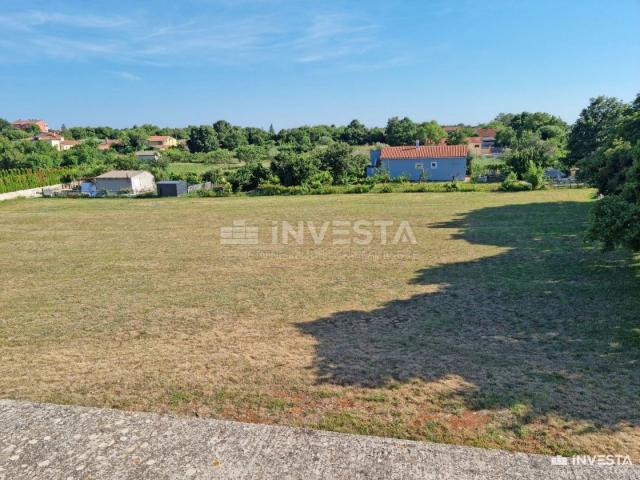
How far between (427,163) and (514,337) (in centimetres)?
3116

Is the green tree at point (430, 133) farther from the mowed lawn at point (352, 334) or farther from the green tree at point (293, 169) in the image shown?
the mowed lawn at point (352, 334)

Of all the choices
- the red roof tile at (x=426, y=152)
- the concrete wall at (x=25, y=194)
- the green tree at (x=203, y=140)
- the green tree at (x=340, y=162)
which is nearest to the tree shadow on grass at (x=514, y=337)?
the green tree at (x=340, y=162)

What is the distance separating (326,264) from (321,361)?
21.1 feet

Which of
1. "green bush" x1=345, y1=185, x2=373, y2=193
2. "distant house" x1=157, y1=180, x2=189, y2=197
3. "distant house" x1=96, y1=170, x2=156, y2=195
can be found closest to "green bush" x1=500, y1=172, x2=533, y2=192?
"green bush" x1=345, y1=185, x2=373, y2=193

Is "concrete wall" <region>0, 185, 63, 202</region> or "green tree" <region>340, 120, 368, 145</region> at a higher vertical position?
"green tree" <region>340, 120, 368, 145</region>

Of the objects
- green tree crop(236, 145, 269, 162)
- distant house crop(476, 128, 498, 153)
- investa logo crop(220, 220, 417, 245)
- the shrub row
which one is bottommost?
investa logo crop(220, 220, 417, 245)

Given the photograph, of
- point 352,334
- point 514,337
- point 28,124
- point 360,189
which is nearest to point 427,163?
point 360,189

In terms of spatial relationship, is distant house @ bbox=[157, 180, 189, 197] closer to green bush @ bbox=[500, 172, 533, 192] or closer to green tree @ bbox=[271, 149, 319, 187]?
green tree @ bbox=[271, 149, 319, 187]

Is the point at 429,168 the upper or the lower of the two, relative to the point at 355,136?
lower

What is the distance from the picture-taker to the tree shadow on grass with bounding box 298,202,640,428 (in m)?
5.71

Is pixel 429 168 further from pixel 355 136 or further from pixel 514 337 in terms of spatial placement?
pixel 355 136

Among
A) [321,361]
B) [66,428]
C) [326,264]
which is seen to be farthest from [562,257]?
[66,428]

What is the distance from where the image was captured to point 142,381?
20.7 ft

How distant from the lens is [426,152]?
3744cm
